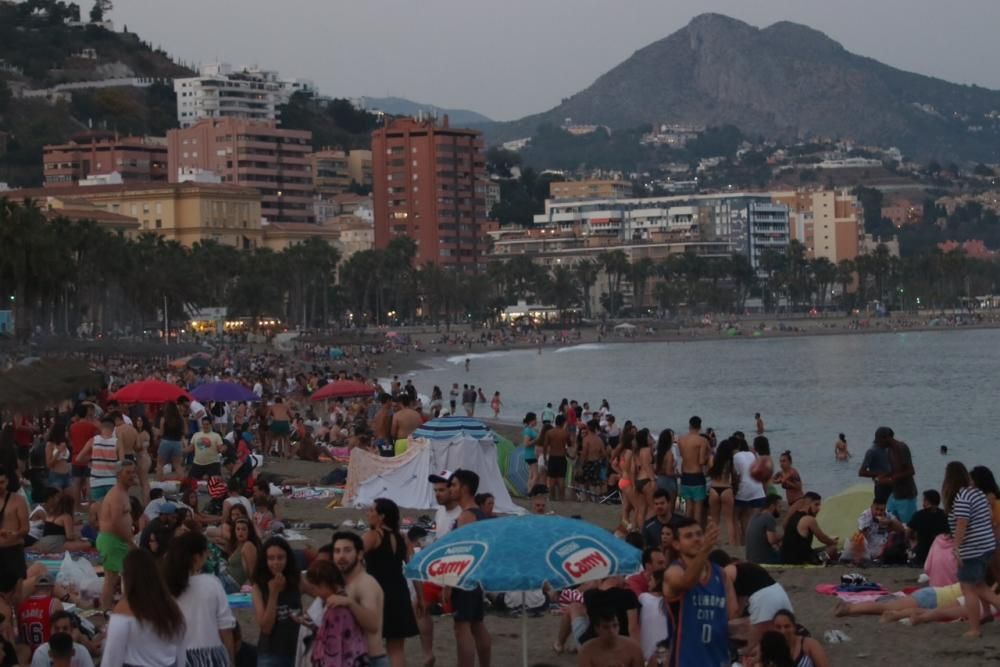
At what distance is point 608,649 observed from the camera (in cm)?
723

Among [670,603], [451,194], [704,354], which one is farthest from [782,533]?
[451,194]

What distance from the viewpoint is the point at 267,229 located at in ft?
442

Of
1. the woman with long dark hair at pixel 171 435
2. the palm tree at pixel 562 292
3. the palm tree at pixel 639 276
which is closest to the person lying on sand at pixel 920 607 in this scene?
the woman with long dark hair at pixel 171 435

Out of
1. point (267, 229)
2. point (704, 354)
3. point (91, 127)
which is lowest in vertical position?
point (704, 354)

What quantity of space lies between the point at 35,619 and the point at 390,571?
2344 mm

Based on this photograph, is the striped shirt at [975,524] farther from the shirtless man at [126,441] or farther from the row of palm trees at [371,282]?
the row of palm trees at [371,282]

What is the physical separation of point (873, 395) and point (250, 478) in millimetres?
50180

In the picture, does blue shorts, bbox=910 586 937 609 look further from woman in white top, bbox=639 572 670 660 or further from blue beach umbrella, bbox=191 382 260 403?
blue beach umbrella, bbox=191 382 260 403

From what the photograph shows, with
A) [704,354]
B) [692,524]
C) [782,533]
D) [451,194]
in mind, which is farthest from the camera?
[451,194]

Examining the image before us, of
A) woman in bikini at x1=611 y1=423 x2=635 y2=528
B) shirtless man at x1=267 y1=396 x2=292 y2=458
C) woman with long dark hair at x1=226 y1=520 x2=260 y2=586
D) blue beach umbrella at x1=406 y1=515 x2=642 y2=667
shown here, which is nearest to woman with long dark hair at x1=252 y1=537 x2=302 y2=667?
woman with long dark hair at x1=226 y1=520 x2=260 y2=586

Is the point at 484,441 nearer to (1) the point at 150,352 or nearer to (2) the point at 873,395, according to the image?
(2) the point at 873,395

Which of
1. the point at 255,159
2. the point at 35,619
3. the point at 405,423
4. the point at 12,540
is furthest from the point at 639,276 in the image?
the point at 35,619

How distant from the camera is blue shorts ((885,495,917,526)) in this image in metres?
14.4

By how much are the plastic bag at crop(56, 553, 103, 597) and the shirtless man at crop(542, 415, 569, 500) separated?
842cm
